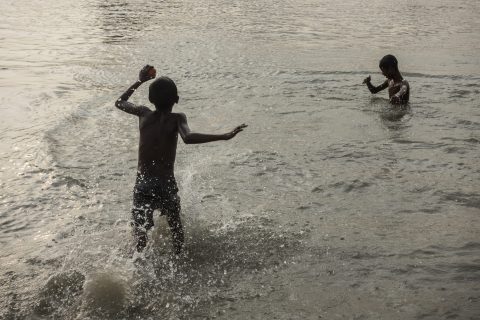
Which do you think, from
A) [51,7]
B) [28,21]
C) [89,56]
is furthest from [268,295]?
[51,7]

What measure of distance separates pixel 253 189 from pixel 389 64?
3817mm

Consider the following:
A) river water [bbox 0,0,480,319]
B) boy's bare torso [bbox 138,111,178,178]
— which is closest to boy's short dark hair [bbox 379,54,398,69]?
river water [bbox 0,0,480,319]

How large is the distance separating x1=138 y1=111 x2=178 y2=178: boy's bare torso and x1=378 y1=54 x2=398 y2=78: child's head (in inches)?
200

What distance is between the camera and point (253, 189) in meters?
5.45

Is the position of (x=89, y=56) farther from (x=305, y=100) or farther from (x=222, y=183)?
(x=222, y=183)

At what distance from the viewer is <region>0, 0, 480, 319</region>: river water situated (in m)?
3.64

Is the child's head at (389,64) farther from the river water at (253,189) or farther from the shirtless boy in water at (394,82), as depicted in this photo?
the river water at (253,189)

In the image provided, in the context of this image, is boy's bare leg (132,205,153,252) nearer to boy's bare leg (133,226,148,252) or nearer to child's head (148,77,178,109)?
boy's bare leg (133,226,148,252)

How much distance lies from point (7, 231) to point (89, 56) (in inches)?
302

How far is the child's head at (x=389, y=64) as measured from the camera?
7.97 m

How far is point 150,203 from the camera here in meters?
3.98

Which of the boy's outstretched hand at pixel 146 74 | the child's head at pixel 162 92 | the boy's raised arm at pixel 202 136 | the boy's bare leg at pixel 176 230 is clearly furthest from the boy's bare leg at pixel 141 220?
the boy's outstretched hand at pixel 146 74

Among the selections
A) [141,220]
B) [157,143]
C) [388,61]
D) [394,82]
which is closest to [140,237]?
[141,220]

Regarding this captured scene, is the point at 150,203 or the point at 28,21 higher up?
the point at 150,203
